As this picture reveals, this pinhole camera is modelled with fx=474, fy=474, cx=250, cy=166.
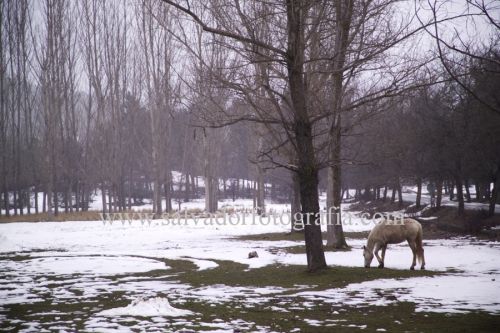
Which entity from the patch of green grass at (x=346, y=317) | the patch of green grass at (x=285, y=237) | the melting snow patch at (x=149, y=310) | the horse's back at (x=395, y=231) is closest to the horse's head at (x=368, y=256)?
the horse's back at (x=395, y=231)

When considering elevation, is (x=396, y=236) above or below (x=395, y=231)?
below

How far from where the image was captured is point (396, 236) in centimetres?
1268

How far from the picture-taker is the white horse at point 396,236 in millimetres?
12523

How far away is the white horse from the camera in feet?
41.1

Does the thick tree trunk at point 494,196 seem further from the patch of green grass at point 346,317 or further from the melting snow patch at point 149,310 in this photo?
the melting snow patch at point 149,310

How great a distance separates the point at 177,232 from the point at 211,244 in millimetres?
5505

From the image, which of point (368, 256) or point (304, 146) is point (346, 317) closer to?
point (304, 146)

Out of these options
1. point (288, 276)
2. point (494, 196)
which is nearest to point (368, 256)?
point (288, 276)

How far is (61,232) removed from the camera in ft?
85.4

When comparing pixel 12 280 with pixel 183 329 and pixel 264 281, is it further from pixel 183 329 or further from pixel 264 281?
pixel 183 329

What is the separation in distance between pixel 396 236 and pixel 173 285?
605cm

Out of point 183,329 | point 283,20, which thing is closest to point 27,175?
point 283,20

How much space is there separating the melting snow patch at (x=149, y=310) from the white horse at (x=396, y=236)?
6662mm

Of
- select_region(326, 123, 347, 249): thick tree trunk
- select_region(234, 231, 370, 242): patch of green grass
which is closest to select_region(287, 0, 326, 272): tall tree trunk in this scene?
select_region(326, 123, 347, 249): thick tree trunk
